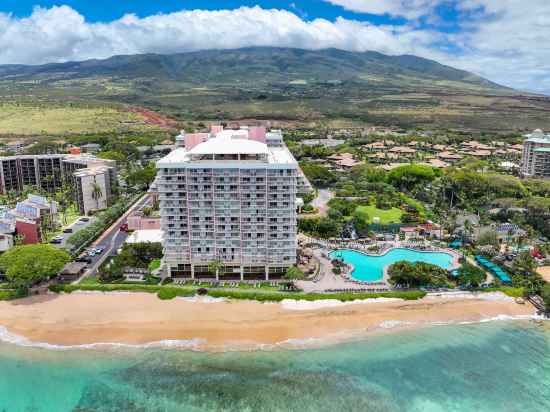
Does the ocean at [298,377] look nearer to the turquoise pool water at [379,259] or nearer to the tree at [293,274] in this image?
the tree at [293,274]

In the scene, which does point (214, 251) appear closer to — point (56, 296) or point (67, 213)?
point (56, 296)

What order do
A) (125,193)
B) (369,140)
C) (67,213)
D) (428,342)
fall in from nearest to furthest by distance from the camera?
(428,342) → (67,213) → (125,193) → (369,140)

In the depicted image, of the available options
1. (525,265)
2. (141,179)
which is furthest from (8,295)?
(525,265)

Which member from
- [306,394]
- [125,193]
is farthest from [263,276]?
[125,193]

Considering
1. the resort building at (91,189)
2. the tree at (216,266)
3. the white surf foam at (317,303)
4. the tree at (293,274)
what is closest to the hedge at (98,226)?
the resort building at (91,189)

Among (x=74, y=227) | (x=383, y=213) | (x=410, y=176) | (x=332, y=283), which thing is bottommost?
(x=332, y=283)

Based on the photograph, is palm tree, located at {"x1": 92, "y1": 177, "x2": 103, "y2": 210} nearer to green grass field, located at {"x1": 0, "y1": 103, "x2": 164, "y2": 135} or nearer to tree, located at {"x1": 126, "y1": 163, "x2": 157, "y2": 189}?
tree, located at {"x1": 126, "y1": 163, "x2": 157, "y2": 189}

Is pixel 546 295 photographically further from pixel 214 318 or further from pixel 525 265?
pixel 214 318
